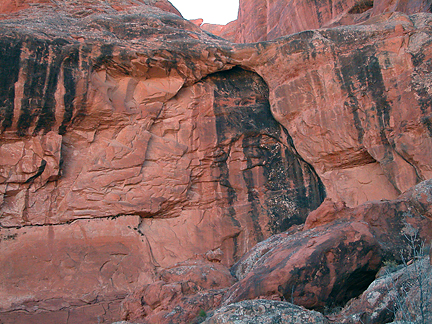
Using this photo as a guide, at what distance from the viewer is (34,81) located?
936cm

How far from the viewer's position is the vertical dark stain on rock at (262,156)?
10.9 metres

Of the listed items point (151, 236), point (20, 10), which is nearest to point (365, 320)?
point (151, 236)

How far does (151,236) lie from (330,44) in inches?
297

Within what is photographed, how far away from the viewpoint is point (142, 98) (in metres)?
10.8

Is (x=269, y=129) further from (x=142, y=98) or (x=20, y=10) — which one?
(x=20, y=10)

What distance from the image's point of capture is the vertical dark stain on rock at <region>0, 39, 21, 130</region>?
904cm

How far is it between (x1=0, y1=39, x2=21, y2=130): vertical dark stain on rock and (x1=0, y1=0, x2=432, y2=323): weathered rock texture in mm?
28

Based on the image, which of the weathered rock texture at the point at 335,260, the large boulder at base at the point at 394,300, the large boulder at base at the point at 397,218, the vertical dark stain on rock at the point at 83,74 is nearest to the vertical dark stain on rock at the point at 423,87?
the large boulder at base at the point at 397,218

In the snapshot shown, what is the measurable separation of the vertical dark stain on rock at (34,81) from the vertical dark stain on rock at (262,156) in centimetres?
491

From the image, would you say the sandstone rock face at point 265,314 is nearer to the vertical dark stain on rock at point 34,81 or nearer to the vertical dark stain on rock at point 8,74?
the vertical dark stain on rock at point 34,81

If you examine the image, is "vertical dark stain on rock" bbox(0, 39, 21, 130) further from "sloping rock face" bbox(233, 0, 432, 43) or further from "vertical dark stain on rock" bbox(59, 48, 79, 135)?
"sloping rock face" bbox(233, 0, 432, 43)

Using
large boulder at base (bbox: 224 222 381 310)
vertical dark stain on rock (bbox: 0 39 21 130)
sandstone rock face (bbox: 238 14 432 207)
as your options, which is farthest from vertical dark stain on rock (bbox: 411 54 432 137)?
vertical dark stain on rock (bbox: 0 39 21 130)

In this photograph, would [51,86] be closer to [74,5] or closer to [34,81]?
[34,81]

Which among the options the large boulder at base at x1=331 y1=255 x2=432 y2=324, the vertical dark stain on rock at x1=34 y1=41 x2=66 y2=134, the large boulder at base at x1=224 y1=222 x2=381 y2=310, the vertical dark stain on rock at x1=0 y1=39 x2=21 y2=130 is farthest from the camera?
the vertical dark stain on rock at x1=34 y1=41 x2=66 y2=134
